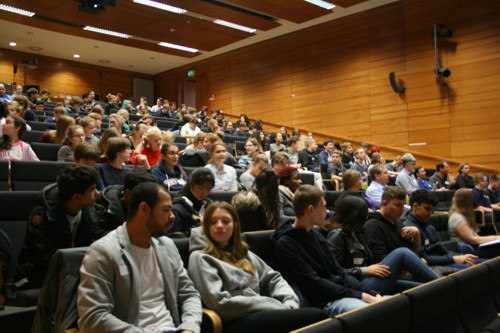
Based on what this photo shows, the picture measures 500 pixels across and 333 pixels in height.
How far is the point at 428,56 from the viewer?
24.3 feet

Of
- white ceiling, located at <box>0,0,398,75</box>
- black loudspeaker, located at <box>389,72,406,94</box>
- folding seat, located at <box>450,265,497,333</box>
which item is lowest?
folding seat, located at <box>450,265,497,333</box>

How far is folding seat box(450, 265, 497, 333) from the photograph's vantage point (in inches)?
68.6

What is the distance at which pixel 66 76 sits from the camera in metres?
12.1

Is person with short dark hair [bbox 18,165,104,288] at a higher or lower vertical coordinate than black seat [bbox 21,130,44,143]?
lower

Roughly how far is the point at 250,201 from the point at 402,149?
5.98 m

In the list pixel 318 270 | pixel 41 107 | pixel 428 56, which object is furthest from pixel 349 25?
pixel 318 270

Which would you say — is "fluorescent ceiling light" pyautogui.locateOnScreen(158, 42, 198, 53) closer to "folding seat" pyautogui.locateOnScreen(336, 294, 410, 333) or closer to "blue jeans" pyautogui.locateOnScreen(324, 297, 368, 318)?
"blue jeans" pyautogui.locateOnScreen(324, 297, 368, 318)

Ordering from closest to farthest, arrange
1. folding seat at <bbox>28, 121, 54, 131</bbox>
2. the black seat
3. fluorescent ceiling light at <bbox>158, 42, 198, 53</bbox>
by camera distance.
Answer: the black seat, folding seat at <bbox>28, 121, 54, 131</bbox>, fluorescent ceiling light at <bbox>158, 42, 198, 53</bbox>

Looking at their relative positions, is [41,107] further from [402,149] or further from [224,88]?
[402,149]

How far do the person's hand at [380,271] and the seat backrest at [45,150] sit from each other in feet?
7.97

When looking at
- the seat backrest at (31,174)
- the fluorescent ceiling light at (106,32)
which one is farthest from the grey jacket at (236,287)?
the fluorescent ceiling light at (106,32)

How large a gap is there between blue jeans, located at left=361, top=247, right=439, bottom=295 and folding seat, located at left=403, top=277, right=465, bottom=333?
29 cm

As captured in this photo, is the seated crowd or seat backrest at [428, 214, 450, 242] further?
seat backrest at [428, 214, 450, 242]

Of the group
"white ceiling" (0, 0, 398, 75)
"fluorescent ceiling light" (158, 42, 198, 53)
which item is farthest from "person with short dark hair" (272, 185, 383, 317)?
"fluorescent ceiling light" (158, 42, 198, 53)
